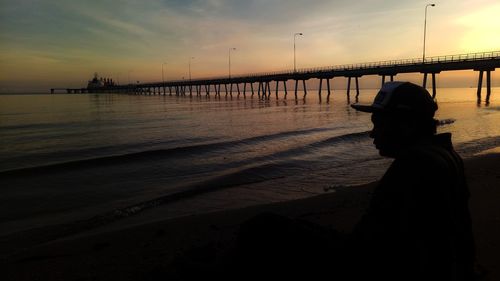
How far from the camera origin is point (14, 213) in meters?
7.48

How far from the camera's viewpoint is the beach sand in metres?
4.00

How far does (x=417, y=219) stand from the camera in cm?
169

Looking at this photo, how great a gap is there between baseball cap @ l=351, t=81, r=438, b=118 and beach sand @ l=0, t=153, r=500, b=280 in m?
1.35

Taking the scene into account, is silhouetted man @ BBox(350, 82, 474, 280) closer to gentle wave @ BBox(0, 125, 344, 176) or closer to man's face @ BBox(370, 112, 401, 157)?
man's face @ BBox(370, 112, 401, 157)

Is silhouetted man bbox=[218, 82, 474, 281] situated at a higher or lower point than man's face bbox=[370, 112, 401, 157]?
lower

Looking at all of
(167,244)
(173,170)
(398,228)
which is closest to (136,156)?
(173,170)

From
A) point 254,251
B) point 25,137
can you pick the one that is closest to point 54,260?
point 254,251

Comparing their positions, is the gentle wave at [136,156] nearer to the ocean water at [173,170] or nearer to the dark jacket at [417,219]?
the ocean water at [173,170]

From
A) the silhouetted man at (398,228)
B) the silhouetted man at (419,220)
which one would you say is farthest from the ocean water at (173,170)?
the silhouetted man at (419,220)

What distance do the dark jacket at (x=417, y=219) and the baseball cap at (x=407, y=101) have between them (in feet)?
0.73

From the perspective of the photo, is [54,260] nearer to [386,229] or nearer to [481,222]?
[386,229]

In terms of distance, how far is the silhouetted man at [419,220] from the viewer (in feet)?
5.54

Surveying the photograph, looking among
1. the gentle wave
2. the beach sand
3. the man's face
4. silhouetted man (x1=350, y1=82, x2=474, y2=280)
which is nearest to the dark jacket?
silhouetted man (x1=350, y1=82, x2=474, y2=280)

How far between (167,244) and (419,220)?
3.98 m
